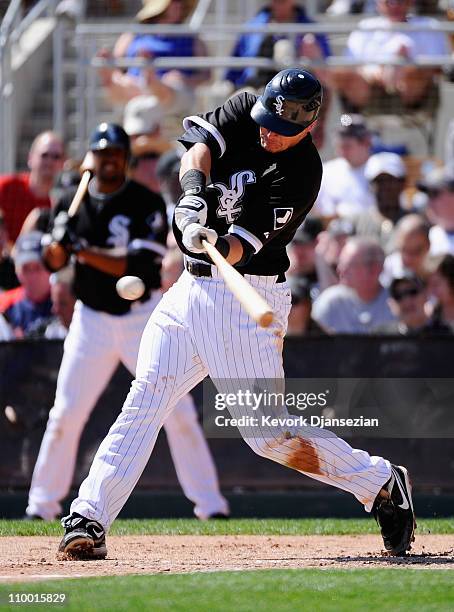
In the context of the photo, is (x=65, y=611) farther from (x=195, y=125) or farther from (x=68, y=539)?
(x=195, y=125)

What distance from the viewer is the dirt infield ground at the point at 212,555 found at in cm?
523

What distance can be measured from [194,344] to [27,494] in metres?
3.81

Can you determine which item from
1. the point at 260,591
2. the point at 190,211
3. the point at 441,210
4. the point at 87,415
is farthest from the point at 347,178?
the point at 260,591

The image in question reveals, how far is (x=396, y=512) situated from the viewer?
18.6ft

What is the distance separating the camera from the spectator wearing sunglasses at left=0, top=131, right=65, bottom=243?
1062cm

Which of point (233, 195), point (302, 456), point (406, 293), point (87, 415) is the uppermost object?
point (233, 195)

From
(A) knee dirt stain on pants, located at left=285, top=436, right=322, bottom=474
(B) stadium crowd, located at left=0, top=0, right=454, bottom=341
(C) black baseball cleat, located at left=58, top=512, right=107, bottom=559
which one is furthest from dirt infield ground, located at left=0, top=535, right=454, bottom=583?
(B) stadium crowd, located at left=0, top=0, right=454, bottom=341

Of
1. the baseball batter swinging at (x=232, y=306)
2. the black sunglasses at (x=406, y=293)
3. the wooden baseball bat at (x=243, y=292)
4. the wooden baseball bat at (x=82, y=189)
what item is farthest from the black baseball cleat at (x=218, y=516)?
the wooden baseball bat at (x=243, y=292)

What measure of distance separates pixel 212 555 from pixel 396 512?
89 cm

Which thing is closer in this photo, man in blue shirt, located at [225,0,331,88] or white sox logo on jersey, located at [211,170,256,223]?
white sox logo on jersey, located at [211,170,256,223]

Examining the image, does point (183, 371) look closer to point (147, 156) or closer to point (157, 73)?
point (147, 156)

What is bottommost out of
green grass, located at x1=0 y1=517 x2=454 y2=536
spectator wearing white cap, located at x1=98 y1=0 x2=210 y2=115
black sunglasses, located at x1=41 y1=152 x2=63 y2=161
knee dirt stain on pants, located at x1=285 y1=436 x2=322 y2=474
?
green grass, located at x1=0 y1=517 x2=454 y2=536

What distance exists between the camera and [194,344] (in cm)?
545

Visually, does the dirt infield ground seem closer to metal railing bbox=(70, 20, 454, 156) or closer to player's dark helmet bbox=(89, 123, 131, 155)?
player's dark helmet bbox=(89, 123, 131, 155)
